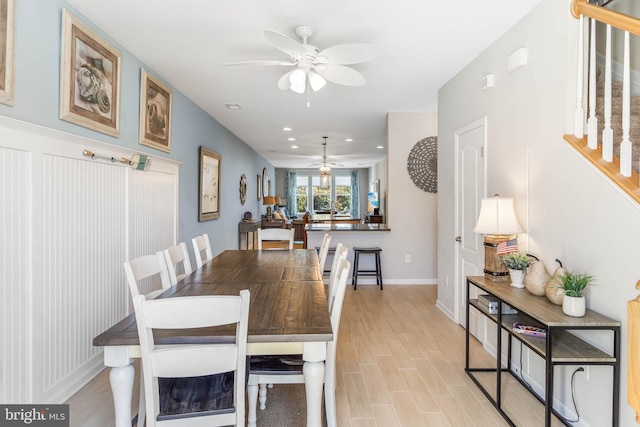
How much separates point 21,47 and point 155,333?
1757 millimetres

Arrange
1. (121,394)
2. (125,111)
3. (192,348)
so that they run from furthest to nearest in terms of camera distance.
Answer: (125,111)
(121,394)
(192,348)

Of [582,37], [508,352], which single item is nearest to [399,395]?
[508,352]

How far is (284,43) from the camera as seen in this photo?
221 centimetres

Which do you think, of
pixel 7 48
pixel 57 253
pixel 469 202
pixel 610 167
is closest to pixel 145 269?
pixel 57 253

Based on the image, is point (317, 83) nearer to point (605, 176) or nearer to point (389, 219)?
point (605, 176)

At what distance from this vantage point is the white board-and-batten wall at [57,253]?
72.8 inches

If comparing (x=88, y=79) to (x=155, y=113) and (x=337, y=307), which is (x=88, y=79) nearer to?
(x=155, y=113)

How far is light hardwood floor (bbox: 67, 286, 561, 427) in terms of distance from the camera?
204 centimetres

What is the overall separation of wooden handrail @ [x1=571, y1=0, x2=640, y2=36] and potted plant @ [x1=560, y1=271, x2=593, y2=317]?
3.66 feet

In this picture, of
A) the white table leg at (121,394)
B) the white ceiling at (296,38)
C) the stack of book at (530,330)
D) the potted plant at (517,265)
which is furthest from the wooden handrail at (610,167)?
the white table leg at (121,394)

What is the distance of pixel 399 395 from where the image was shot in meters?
2.28

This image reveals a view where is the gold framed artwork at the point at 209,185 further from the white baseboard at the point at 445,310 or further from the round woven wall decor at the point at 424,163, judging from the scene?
the white baseboard at the point at 445,310

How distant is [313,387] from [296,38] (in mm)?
2427

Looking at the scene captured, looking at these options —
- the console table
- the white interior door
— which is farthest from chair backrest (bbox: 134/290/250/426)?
the white interior door
